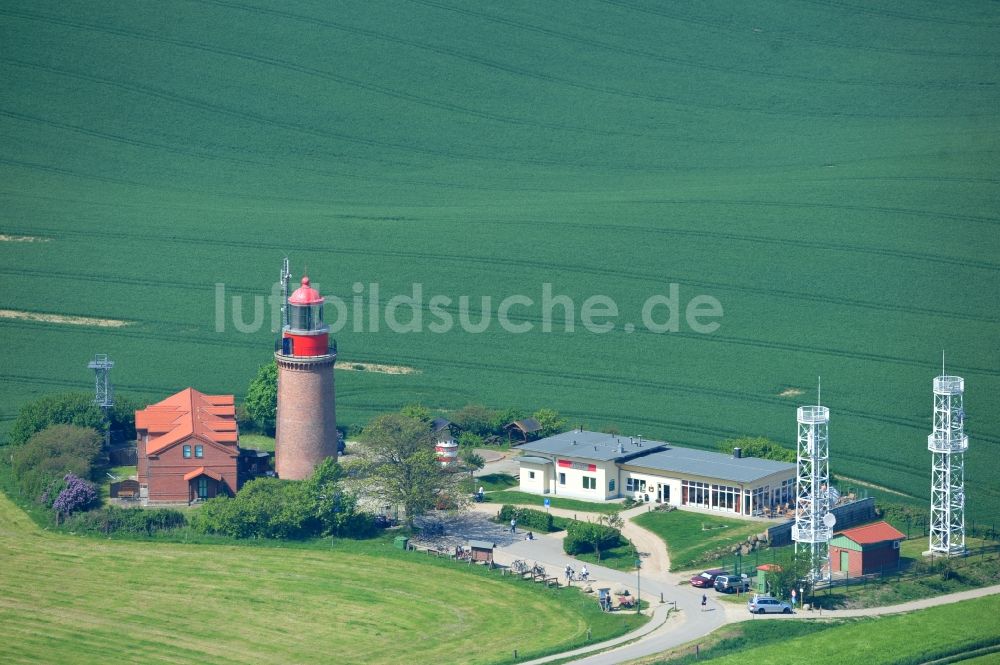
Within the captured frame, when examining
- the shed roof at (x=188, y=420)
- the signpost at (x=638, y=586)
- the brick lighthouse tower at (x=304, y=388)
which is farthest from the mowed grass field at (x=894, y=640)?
the shed roof at (x=188, y=420)

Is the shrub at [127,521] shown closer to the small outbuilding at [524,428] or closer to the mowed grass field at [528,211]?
the mowed grass field at [528,211]

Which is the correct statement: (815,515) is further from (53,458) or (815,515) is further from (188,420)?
(53,458)

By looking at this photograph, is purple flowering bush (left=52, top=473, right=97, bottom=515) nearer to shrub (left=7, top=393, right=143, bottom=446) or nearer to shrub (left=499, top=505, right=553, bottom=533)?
shrub (left=7, top=393, right=143, bottom=446)

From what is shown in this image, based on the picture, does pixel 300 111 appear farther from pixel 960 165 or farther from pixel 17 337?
pixel 960 165

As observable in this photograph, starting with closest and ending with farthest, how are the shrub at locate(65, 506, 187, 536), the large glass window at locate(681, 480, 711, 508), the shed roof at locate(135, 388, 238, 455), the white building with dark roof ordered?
1. the shrub at locate(65, 506, 187, 536)
2. the white building with dark roof
3. the large glass window at locate(681, 480, 711, 508)
4. the shed roof at locate(135, 388, 238, 455)

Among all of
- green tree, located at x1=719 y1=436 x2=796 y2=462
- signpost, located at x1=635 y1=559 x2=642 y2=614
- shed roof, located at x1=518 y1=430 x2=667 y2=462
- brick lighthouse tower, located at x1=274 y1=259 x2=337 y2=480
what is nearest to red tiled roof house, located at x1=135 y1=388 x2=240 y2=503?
brick lighthouse tower, located at x1=274 y1=259 x2=337 y2=480

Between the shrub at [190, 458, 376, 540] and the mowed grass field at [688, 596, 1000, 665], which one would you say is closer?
the mowed grass field at [688, 596, 1000, 665]
